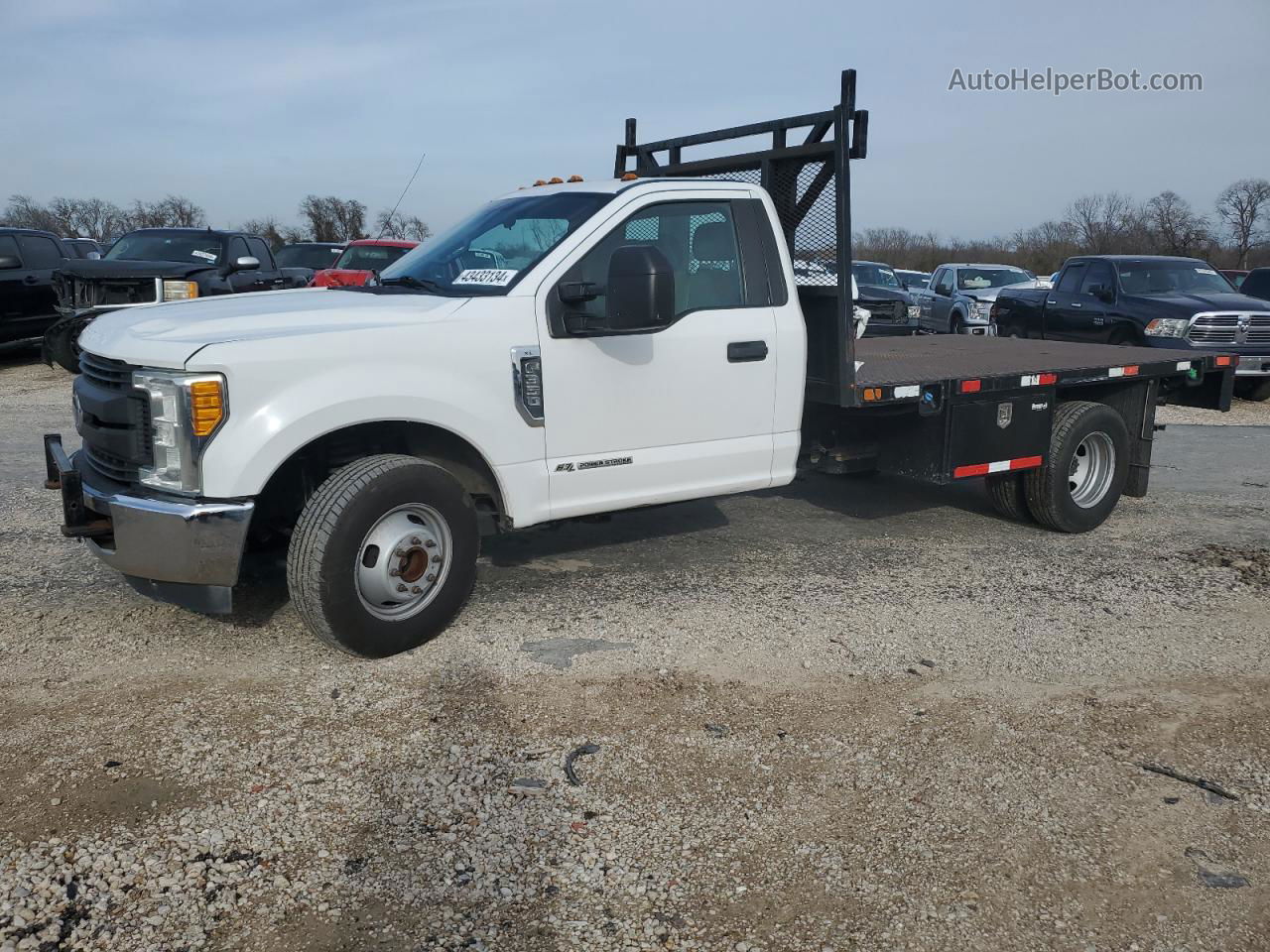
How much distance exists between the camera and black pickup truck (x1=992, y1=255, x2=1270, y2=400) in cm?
1323

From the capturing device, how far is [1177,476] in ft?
29.5

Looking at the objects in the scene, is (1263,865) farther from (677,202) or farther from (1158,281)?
(1158,281)

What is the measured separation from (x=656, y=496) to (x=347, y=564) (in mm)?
1568

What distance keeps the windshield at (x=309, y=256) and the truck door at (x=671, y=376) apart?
48.4ft

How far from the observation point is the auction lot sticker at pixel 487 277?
480 centimetres

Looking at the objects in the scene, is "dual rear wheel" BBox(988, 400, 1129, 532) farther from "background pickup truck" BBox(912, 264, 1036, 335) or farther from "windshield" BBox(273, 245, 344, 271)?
"windshield" BBox(273, 245, 344, 271)

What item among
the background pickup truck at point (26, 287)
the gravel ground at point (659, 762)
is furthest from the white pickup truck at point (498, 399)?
the background pickup truck at point (26, 287)

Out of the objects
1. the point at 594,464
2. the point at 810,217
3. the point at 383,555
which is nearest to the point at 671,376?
the point at 594,464

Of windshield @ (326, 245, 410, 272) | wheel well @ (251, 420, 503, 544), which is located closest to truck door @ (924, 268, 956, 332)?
windshield @ (326, 245, 410, 272)

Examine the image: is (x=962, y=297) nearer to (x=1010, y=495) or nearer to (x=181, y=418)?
(x=1010, y=495)

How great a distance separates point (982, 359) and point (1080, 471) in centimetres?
97

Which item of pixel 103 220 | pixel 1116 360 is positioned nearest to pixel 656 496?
pixel 1116 360

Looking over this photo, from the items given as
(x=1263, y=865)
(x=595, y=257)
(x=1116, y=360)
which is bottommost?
(x=1263, y=865)

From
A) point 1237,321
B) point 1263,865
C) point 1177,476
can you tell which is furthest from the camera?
point 1237,321
